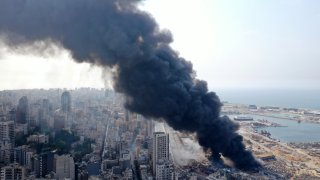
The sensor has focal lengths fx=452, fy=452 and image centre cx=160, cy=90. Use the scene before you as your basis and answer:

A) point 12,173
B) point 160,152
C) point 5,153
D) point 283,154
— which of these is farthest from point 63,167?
point 283,154

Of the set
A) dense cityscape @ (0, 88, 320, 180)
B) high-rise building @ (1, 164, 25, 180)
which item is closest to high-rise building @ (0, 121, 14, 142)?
dense cityscape @ (0, 88, 320, 180)

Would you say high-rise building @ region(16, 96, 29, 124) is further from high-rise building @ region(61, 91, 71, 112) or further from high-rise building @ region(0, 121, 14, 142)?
high-rise building @ region(0, 121, 14, 142)

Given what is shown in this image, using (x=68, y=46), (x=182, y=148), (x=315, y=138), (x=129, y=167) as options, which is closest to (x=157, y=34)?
(x=68, y=46)

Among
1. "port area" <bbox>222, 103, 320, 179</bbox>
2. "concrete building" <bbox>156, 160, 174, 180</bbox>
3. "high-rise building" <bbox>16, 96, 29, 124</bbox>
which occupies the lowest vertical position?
"port area" <bbox>222, 103, 320, 179</bbox>

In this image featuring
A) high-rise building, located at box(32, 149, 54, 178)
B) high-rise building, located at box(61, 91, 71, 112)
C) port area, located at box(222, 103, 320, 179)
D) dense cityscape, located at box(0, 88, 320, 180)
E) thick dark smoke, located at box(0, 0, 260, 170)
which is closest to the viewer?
thick dark smoke, located at box(0, 0, 260, 170)

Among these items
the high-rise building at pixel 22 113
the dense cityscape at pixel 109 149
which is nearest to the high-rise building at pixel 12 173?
the dense cityscape at pixel 109 149

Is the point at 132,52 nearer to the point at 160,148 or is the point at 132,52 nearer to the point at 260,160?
the point at 160,148

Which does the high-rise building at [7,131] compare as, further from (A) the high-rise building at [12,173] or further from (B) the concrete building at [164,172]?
(B) the concrete building at [164,172]
